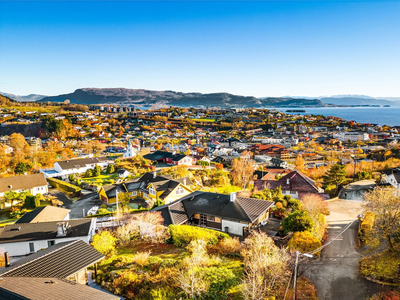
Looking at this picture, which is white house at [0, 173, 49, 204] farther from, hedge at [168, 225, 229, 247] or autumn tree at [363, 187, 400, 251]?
autumn tree at [363, 187, 400, 251]

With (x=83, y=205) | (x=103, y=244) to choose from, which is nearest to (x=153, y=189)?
(x=83, y=205)

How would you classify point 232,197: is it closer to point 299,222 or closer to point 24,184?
point 299,222

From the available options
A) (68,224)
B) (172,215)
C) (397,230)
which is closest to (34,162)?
(68,224)

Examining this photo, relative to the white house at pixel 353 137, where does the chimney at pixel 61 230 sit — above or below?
above

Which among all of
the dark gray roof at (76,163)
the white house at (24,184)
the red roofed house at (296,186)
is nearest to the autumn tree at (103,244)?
the red roofed house at (296,186)

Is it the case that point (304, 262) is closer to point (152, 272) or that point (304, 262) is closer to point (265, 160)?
point (152, 272)

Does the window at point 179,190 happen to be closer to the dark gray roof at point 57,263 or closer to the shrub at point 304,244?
the shrub at point 304,244
